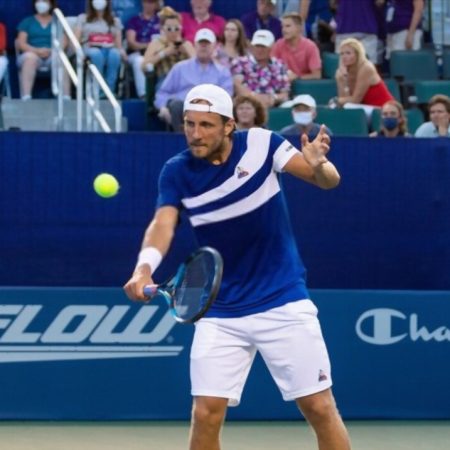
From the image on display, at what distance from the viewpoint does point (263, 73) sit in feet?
35.6

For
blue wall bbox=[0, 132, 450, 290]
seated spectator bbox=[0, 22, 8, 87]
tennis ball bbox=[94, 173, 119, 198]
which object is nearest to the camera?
tennis ball bbox=[94, 173, 119, 198]

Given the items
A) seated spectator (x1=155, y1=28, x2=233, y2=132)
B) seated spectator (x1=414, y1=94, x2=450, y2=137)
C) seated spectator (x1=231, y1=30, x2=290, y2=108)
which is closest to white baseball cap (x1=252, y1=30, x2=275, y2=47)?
seated spectator (x1=231, y1=30, x2=290, y2=108)

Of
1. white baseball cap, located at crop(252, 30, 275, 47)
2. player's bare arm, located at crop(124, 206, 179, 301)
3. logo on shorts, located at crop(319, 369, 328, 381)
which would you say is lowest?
logo on shorts, located at crop(319, 369, 328, 381)

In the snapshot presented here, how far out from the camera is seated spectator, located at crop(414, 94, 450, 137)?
32.0ft

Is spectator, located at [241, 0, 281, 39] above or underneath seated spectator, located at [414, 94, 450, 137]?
above

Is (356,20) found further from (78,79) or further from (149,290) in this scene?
(149,290)

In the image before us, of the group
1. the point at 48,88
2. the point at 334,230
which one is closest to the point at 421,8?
the point at 48,88

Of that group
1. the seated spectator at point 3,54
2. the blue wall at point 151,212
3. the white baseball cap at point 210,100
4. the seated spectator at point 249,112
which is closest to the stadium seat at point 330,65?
the seated spectator at point 3,54

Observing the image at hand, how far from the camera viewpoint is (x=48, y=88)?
11742mm

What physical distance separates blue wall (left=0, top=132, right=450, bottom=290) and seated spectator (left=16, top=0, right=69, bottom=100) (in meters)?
3.64

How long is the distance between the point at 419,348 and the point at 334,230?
83 centimetres

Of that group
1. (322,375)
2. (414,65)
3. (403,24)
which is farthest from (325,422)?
(403,24)

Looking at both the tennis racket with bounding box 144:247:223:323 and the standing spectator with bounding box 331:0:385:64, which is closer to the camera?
the tennis racket with bounding box 144:247:223:323

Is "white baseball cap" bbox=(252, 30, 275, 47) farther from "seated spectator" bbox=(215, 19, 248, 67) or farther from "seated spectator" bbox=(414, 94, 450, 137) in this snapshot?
"seated spectator" bbox=(414, 94, 450, 137)
